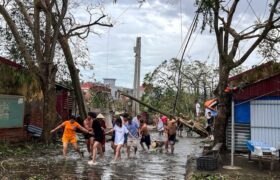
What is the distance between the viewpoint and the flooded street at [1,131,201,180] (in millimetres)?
12031

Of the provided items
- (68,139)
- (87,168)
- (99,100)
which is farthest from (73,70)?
(99,100)

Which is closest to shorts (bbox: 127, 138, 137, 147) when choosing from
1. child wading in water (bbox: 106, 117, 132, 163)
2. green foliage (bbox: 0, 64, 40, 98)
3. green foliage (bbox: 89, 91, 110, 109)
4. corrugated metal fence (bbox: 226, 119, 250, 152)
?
child wading in water (bbox: 106, 117, 132, 163)

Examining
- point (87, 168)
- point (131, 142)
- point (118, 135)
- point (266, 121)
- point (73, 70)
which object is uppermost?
point (73, 70)

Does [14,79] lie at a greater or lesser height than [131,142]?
greater

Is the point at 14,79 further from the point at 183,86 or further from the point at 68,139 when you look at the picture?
the point at 183,86

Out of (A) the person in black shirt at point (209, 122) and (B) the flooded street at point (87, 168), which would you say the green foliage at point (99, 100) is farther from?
(B) the flooded street at point (87, 168)

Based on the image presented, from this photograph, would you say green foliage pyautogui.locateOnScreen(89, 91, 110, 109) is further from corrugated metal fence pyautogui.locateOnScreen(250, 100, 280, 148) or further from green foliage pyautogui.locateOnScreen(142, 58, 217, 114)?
corrugated metal fence pyautogui.locateOnScreen(250, 100, 280, 148)

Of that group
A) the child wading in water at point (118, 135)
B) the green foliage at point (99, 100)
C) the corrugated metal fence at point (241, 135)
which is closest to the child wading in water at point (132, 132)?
the child wading in water at point (118, 135)

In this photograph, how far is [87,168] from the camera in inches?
536

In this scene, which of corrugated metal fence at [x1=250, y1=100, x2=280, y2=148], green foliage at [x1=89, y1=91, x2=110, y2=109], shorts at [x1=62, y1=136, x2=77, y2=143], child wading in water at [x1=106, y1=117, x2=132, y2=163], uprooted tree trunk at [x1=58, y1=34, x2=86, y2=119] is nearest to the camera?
child wading in water at [x1=106, y1=117, x2=132, y2=163]

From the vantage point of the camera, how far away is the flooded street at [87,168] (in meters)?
12.0

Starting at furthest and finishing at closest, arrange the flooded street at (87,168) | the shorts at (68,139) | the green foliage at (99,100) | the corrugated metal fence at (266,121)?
the green foliage at (99,100)
the corrugated metal fence at (266,121)
the shorts at (68,139)
the flooded street at (87,168)

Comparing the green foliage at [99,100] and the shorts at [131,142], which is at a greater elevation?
the green foliage at [99,100]

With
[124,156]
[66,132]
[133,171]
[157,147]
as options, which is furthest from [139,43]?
[133,171]
